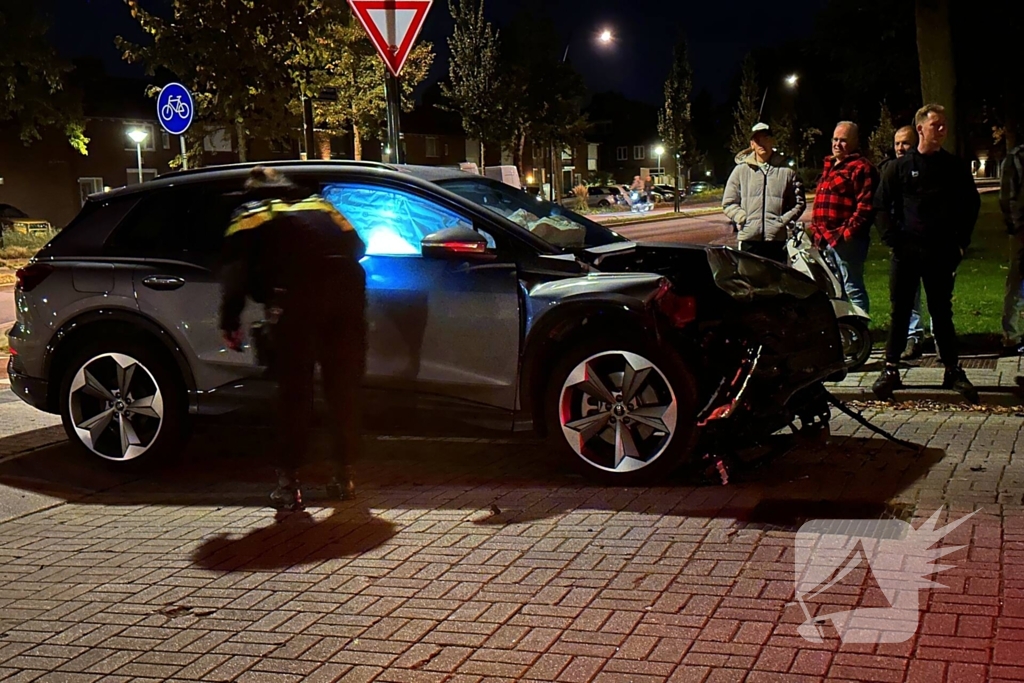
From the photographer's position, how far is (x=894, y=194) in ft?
28.5

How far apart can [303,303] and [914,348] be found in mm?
5518

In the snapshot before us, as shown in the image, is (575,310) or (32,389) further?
(32,389)

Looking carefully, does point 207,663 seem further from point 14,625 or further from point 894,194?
point 894,194

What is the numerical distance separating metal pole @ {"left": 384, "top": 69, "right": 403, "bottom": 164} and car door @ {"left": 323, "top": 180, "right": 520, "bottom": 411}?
132 inches

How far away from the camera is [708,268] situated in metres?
7.14

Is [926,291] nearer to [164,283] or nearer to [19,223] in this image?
[164,283]

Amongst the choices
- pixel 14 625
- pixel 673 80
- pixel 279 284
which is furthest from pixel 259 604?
pixel 673 80

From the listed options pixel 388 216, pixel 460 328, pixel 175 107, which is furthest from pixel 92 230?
pixel 175 107

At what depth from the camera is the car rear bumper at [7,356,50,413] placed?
24.3 feet

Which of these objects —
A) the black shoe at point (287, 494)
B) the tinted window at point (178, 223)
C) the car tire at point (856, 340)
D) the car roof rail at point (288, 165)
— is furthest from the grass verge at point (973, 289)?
the black shoe at point (287, 494)

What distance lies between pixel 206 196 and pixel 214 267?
543 mm

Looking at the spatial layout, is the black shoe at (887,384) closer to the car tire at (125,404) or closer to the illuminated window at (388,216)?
the illuminated window at (388,216)

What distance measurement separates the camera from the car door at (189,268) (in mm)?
7000

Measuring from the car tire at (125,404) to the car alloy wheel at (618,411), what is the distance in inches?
92.1
